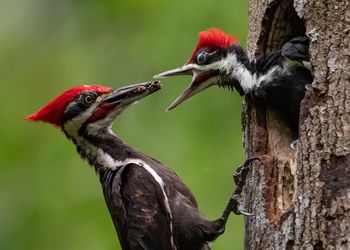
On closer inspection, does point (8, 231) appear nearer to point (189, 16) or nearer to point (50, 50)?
point (50, 50)

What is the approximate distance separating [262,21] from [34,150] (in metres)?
2.76

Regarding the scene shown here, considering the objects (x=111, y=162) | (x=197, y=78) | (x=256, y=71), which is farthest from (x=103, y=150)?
(x=256, y=71)

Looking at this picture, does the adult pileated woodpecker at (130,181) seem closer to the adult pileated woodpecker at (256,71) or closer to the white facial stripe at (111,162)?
the white facial stripe at (111,162)

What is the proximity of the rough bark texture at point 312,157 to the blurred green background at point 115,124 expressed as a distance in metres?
1.80

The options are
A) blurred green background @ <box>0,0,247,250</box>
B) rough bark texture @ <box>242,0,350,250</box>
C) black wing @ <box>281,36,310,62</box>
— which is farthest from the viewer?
blurred green background @ <box>0,0,247,250</box>

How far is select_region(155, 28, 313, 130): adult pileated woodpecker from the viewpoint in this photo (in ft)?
16.4

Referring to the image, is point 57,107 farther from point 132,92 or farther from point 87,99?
point 132,92

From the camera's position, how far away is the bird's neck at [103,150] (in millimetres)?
5570

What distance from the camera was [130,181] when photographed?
536 cm

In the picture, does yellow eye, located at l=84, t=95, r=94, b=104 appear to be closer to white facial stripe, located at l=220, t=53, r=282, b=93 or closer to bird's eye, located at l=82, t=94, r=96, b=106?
bird's eye, located at l=82, t=94, r=96, b=106

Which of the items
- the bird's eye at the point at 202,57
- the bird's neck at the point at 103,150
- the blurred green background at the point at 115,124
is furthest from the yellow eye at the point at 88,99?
the blurred green background at the point at 115,124

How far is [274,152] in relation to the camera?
196 inches

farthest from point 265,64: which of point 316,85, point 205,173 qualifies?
point 205,173

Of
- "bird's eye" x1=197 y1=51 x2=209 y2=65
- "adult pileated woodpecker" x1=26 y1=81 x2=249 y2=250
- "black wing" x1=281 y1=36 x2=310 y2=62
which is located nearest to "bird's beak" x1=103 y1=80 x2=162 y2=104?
"adult pileated woodpecker" x1=26 y1=81 x2=249 y2=250
